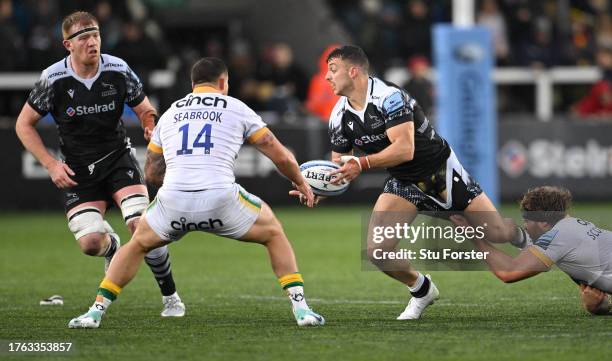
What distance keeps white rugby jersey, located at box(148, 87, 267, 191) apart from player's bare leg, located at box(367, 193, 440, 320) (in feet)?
4.75

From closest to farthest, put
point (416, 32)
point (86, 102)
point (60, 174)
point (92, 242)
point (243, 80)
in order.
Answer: point (60, 174), point (92, 242), point (86, 102), point (243, 80), point (416, 32)

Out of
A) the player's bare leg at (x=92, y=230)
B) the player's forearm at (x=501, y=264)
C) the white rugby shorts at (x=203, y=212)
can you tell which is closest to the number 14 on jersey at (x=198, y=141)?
the white rugby shorts at (x=203, y=212)

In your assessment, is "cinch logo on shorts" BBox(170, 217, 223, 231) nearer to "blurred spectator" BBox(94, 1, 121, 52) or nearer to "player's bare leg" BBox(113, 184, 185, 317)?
"player's bare leg" BBox(113, 184, 185, 317)

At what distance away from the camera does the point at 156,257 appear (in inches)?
398

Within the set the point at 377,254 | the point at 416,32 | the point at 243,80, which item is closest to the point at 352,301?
the point at 377,254

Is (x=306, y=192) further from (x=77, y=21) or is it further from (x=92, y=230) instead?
(x=77, y=21)

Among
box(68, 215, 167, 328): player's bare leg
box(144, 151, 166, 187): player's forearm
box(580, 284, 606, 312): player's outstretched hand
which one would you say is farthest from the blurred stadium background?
box(580, 284, 606, 312): player's outstretched hand

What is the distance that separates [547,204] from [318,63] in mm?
17111

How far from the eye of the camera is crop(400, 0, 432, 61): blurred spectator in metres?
25.3

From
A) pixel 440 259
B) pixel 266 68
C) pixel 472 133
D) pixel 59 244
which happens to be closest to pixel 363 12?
pixel 266 68

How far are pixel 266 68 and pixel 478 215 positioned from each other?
47.7 feet

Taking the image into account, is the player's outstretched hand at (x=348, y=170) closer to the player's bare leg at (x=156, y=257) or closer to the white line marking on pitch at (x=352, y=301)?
the player's bare leg at (x=156, y=257)

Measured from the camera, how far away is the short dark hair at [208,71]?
8.95 metres

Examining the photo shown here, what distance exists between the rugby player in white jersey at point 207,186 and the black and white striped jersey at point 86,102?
135 centimetres
